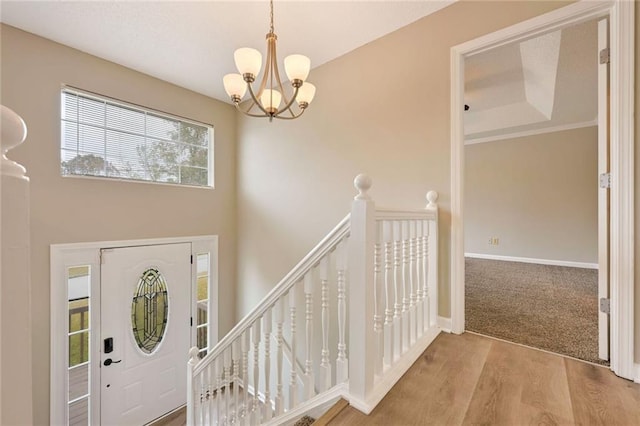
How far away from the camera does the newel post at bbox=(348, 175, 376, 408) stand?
1285 mm

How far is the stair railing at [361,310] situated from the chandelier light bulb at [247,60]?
1006 mm

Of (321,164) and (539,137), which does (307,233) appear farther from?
(539,137)

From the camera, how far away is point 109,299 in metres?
2.89

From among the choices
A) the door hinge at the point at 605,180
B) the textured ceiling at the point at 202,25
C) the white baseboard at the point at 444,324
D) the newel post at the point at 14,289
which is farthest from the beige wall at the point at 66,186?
the door hinge at the point at 605,180

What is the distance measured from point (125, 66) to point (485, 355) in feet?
13.9

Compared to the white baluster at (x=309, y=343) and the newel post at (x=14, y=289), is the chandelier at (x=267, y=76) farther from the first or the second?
the newel post at (x=14, y=289)

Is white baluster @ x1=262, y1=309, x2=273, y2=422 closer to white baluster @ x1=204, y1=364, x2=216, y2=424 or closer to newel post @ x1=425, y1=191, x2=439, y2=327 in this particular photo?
white baluster @ x1=204, y1=364, x2=216, y2=424

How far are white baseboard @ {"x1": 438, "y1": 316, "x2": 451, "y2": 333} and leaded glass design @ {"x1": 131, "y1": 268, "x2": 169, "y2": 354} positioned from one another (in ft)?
9.97

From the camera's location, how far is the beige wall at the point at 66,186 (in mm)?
2432

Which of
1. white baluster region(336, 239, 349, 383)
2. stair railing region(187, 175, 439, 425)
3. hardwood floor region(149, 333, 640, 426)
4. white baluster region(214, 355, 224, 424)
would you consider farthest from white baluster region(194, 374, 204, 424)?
hardwood floor region(149, 333, 640, 426)

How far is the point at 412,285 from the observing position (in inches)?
70.5

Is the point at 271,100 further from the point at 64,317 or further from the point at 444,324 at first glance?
the point at 64,317

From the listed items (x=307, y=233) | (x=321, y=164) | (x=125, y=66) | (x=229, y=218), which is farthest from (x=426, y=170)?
(x=125, y=66)

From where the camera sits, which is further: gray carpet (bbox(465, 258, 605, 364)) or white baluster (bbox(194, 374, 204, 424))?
white baluster (bbox(194, 374, 204, 424))
